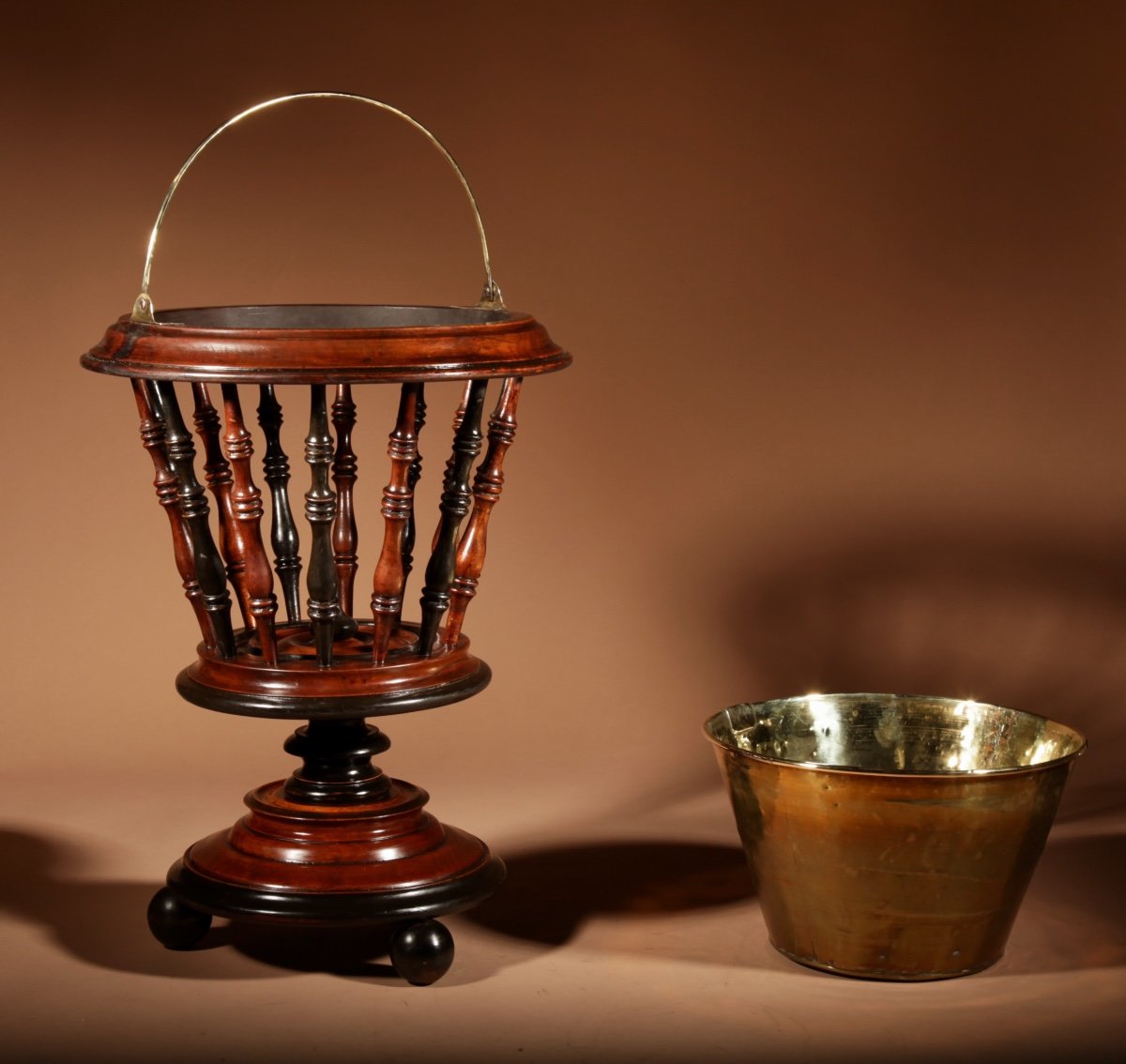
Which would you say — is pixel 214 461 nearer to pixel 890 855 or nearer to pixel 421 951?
pixel 421 951

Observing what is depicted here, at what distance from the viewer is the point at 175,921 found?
11.4ft

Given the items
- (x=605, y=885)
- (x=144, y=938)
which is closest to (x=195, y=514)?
(x=144, y=938)

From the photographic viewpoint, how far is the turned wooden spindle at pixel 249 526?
3227 millimetres

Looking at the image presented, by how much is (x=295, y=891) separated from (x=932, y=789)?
106 centimetres

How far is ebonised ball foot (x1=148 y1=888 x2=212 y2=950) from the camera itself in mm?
3463

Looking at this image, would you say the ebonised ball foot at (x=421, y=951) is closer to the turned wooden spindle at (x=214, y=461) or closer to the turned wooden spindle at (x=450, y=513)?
the turned wooden spindle at (x=450, y=513)

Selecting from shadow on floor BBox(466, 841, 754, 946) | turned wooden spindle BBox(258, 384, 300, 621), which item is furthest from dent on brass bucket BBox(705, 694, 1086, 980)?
turned wooden spindle BBox(258, 384, 300, 621)

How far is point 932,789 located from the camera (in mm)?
3234

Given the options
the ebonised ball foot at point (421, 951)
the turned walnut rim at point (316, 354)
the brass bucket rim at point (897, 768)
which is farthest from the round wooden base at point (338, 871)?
the turned walnut rim at point (316, 354)

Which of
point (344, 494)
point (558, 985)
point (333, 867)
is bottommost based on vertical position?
point (558, 985)

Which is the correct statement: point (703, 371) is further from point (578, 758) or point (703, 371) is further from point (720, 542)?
point (578, 758)

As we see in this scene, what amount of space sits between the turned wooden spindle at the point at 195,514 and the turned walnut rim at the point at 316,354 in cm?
9

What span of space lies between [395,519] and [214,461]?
0.36 meters

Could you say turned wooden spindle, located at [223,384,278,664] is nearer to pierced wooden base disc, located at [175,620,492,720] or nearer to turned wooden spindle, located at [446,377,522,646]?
pierced wooden base disc, located at [175,620,492,720]
